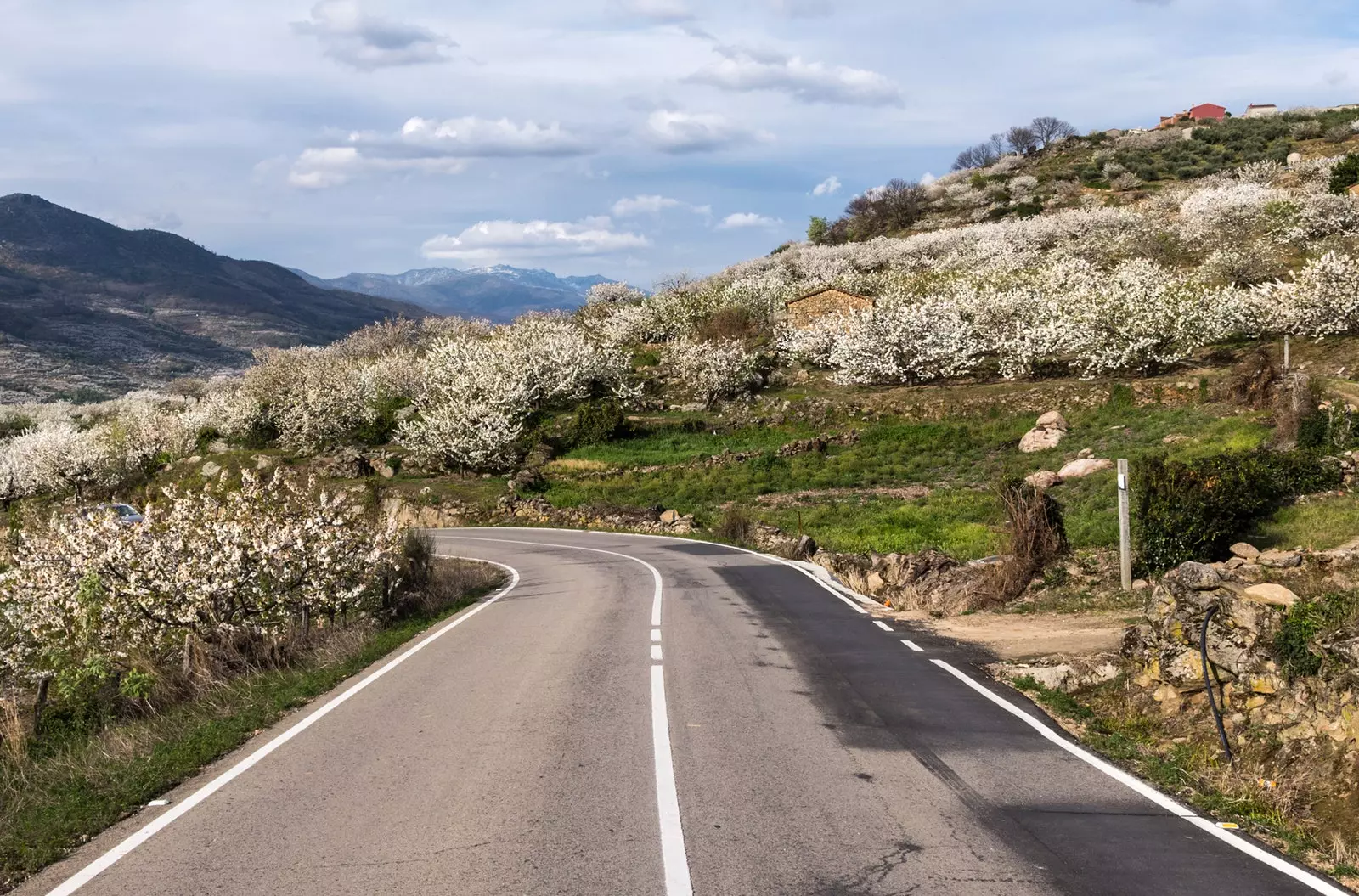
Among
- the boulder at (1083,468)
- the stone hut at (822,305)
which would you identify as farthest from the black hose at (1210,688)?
the stone hut at (822,305)

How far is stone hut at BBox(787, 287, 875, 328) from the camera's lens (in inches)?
2350

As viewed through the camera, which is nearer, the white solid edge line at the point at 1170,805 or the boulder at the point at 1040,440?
the white solid edge line at the point at 1170,805

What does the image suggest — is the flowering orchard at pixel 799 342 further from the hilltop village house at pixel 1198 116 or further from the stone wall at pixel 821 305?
the hilltop village house at pixel 1198 116

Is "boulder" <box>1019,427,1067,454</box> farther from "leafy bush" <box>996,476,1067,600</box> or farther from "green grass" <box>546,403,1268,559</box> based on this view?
"leafy bush" <box>996,476,1067,600</box>

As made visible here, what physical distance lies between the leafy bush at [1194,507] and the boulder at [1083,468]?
1031 centimetres

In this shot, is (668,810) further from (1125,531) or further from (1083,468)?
(1083,468)

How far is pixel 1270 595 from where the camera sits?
10.0 metres

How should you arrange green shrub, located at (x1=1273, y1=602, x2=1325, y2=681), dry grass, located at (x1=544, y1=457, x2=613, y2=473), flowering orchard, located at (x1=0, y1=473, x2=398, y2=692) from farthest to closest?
dry grass, located at (x1=544, y1=457, x2=613, y2=473) → flowering orchard, located at (x1=0, y1=473, x2=398, y2=692) → green shrub, located at (x1=1273, y1=602, x2=1325, y2=681)

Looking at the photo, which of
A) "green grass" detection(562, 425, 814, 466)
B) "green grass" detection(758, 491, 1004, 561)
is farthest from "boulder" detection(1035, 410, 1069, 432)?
"green grass" detection(562, 425, 814, 466)

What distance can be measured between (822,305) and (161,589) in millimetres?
52440

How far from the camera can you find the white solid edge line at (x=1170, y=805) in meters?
5.92

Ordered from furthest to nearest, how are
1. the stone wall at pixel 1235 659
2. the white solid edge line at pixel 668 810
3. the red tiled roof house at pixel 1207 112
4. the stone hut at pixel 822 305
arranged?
the red tiled roof house at pixel 1207 112
the stone hut at pixel 822 305
the stone wall at pixel 1235 659
the white solid edge line at pixel 668 810

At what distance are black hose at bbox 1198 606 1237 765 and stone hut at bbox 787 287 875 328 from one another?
49.6 metres

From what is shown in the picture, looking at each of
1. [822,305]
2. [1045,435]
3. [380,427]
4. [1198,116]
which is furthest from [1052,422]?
[1198,116]
